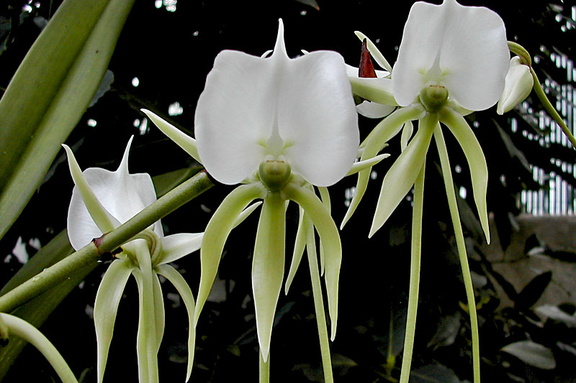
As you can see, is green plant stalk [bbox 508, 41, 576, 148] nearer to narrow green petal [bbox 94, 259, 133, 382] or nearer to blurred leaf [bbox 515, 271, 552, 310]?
narrow green petal [bbox 94, 259, 133, 382]

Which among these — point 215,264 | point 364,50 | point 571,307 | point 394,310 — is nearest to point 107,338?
point 215,264

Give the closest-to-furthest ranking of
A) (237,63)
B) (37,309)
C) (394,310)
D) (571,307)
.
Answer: (237,63) < (37,309) < (394,310) < (571,307)

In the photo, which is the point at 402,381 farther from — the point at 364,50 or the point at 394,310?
the point at 394,310

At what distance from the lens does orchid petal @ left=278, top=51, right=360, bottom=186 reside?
23 centimetres

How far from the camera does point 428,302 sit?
763 mm

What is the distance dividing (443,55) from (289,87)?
0.33 ft

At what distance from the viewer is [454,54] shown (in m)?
0.29

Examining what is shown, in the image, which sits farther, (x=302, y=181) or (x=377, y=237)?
(x=377, y=237)

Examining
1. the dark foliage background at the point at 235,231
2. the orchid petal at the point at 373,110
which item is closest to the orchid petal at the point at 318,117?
the orchid petal at the point at 373,110

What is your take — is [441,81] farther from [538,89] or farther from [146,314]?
[146,314]

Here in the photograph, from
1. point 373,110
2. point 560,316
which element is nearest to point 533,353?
point 560,316

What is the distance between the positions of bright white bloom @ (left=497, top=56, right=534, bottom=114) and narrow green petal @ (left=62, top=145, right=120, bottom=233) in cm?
21

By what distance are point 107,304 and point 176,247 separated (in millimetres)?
47

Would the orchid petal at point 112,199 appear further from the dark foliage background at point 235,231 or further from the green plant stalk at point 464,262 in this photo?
the dark foliage background at point 235,231
